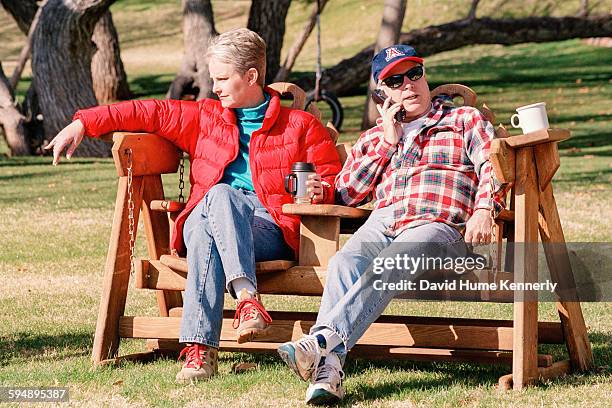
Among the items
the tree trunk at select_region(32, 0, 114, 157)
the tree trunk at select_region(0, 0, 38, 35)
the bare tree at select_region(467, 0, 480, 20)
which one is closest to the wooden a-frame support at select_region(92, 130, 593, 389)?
the tree trunk at select_region(32, 0, 114, 157)

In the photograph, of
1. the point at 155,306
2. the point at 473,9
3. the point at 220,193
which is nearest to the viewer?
the point at 220,193

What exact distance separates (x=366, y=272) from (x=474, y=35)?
17.3 metres

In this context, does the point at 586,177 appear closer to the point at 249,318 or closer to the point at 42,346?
the point at 42,346

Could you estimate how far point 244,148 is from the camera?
5531 mm

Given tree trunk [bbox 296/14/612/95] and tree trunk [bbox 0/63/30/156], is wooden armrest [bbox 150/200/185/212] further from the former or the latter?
tree trunk [bbox 296/14/612/95]

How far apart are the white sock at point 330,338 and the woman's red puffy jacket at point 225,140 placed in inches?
27.7

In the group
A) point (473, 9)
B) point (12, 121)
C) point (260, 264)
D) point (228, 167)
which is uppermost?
point (473, 9)

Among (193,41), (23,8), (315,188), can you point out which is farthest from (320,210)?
(23,8)

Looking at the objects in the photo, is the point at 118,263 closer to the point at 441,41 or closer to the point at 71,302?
the point at 71,302

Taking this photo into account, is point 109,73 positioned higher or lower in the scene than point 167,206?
higher

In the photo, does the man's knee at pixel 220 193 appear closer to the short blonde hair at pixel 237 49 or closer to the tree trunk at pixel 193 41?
the short blonde hair at pixel 237 49

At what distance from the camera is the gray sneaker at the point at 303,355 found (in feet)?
15.1

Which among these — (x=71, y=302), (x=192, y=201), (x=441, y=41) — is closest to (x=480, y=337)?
(x=192, y=201)

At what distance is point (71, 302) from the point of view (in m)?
7.44
